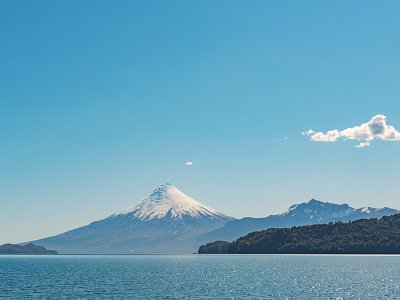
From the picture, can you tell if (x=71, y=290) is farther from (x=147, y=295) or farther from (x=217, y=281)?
(x=217, y=281)

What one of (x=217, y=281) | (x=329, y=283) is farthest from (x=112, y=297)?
(x=329, y=283)

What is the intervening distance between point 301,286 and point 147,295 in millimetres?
34109

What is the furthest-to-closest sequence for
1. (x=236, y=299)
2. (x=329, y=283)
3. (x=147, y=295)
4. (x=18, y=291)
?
(x=329, y=283)
(x=18, y=291)
(x=147, y=295)
(x=236, y=299)

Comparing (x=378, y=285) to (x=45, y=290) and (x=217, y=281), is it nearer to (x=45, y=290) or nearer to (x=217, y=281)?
(x=217, y=281)

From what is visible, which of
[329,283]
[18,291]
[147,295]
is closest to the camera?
[147,295]

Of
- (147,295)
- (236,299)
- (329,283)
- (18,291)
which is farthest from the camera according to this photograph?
(329,283)

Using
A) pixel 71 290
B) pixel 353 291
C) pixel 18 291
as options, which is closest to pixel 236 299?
pixel 353 291

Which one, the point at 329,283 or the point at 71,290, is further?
the point at 329,283

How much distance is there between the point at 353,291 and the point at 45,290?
59.5 m

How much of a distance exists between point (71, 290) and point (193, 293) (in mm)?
25221

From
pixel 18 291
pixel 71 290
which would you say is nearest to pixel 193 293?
pixel 71 290

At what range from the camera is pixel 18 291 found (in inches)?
4528

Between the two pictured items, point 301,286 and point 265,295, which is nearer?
point 265,295

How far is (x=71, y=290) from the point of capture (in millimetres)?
116125
